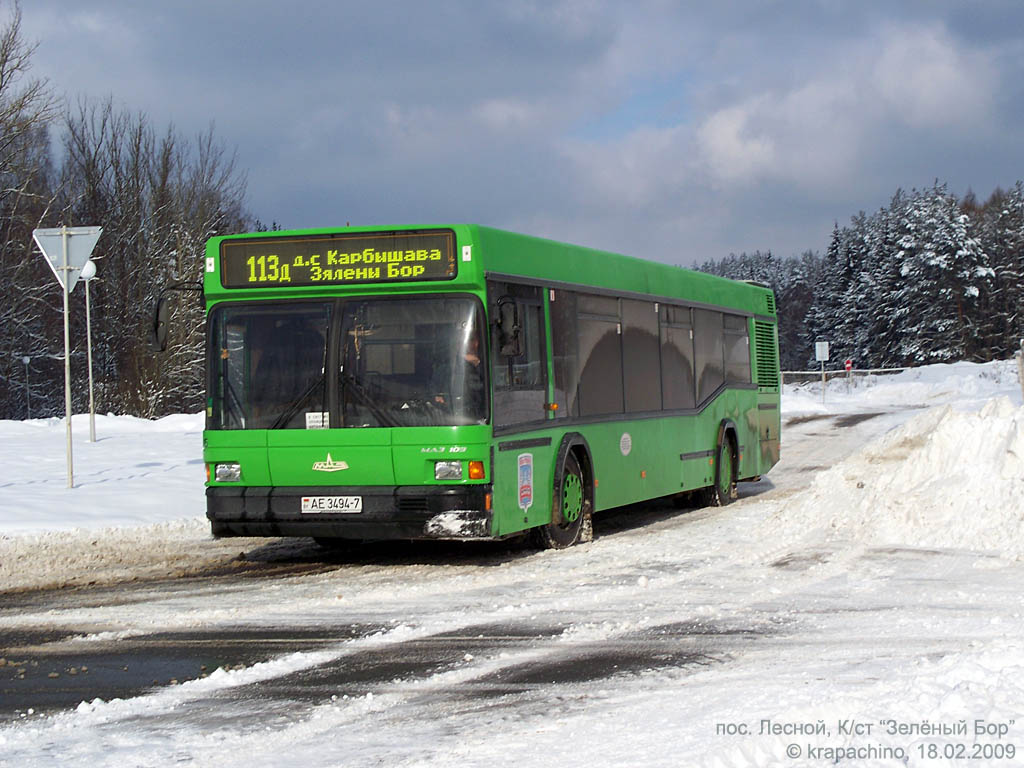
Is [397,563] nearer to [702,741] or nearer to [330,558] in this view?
[330,558]

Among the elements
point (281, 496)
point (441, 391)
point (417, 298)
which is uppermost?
point (417, 298)

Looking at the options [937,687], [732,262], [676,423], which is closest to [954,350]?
[676,423]

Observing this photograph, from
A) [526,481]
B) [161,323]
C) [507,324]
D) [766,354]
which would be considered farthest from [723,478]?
[161,323]

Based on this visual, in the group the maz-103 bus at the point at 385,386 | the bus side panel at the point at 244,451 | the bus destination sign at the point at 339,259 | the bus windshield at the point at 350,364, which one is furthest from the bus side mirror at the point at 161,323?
the bus side panel at the point at 244,451

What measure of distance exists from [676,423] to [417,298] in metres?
5.86

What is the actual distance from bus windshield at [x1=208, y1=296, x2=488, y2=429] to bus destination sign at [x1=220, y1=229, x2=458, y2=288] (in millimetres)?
208

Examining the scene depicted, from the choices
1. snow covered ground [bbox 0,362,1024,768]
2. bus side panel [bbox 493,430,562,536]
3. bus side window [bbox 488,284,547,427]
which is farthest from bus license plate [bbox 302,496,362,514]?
bus side window [bbox 488,284,547,427]

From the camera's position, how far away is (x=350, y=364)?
11484mm

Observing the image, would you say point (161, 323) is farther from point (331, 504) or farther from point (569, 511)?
point (569, 511)

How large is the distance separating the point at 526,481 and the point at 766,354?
9706 millimetres

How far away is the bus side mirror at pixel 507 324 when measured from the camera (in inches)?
455

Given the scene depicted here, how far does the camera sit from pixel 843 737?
16.3 ft

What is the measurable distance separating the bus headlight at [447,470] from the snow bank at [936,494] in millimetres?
3973

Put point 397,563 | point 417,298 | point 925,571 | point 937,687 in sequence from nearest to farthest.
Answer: point 937,687 < point 925,571 < point 417,298 < point 397,563
